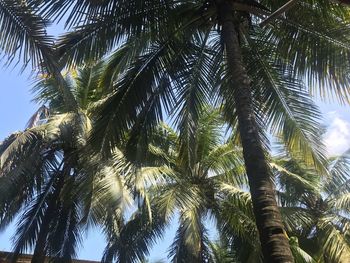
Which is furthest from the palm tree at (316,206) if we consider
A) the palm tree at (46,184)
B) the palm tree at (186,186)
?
the palm tree at (46,184)

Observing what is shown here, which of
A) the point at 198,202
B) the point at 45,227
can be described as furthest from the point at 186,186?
the point at 45,227

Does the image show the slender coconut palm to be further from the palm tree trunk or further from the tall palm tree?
the palm tree trunk

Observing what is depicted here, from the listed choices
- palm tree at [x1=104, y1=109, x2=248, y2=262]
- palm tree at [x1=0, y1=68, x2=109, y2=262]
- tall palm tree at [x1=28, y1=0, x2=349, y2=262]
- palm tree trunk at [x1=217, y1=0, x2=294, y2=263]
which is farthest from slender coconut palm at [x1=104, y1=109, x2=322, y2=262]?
palm tree trunk at [x1=217, y1=0, x2=294, y2=263]

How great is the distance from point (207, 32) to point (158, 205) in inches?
276

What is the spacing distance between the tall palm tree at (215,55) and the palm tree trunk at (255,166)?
0.09ft

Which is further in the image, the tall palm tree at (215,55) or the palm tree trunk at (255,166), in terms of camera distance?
the tall palm tree at (215,55)

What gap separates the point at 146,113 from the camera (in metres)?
12.4

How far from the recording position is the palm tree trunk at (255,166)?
7203 millimetres

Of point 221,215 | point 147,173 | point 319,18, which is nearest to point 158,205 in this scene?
point 147,173

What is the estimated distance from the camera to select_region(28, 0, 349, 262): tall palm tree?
35.0 ft

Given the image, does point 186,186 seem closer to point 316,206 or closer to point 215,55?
point 215,55

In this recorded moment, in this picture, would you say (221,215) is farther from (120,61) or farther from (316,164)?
(120,61)

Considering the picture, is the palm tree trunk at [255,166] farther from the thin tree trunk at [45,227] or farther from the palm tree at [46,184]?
the thin tree trunk at [45,227]

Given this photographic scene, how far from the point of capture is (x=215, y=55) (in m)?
12.7
